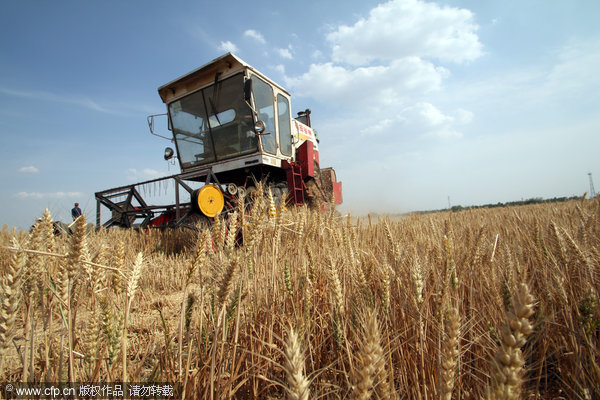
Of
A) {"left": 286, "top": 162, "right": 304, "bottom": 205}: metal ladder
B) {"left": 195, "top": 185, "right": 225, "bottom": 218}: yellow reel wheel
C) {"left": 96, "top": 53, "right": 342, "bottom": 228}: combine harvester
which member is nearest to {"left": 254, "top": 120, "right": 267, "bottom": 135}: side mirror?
{"left": 96, "top": 53, "right": 342, "bottom": 228}: combine harvester

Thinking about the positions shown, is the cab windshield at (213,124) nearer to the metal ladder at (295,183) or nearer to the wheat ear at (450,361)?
the metal ladder at (295,183)

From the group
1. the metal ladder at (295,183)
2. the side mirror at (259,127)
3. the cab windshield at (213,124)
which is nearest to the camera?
the side mirror at (259,127)

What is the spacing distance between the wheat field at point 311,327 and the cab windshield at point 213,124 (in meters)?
4.61

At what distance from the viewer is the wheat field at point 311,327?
2.23 ft

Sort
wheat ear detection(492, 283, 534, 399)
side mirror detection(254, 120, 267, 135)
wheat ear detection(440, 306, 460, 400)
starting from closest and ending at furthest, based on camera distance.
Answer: wheat ear detection(492, 283, 534, 399), wheat ear detection(440, 306, 460, 400), side mirror detection(254, 120, 267, 135)

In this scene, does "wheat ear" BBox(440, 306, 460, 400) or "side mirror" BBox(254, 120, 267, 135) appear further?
"side mirror" BBox(254, 120, 267, 135)

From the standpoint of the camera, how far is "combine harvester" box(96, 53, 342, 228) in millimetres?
5543

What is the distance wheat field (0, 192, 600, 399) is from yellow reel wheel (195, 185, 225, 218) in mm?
2375

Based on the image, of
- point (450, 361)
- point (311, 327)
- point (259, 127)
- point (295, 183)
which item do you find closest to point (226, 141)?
point (259, 127)

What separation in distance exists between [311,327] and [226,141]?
568cm

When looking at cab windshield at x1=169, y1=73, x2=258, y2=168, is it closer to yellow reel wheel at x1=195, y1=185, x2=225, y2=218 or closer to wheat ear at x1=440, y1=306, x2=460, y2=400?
yellow reel wheel at x1=195, y1=185, x2=225, y2=218

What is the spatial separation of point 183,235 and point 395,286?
182 inches

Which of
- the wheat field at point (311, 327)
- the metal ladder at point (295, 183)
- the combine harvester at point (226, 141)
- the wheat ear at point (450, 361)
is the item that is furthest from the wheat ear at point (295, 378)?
the metal ladder at point (295, 183)

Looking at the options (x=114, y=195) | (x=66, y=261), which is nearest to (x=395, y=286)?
(x=66, y=261)
